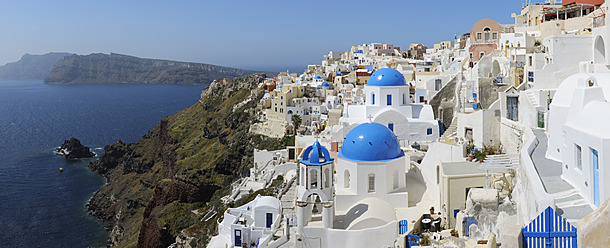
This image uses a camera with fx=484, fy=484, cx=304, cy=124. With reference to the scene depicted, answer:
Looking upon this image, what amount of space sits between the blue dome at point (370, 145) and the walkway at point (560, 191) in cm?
593

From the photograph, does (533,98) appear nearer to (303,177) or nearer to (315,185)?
(315,185)

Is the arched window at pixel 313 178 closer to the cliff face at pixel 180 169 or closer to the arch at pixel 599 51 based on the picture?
the arch at pixel 599 51

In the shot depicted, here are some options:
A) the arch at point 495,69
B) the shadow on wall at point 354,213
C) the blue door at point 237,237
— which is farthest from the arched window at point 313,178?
the arch at point 495,69

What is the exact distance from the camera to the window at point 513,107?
17.9m

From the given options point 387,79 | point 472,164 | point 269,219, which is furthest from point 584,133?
point 387,79

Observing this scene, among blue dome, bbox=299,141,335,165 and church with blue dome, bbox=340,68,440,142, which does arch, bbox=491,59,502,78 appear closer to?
church with blue dome, bbox=340,68,440,142

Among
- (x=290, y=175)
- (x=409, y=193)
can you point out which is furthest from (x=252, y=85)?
(x=409, y=193)

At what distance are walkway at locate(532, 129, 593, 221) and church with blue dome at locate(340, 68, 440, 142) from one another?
15.2 m

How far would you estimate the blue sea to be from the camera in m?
47.9

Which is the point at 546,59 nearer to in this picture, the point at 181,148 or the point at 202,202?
the point at 202,202

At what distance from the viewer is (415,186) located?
60.7 ft

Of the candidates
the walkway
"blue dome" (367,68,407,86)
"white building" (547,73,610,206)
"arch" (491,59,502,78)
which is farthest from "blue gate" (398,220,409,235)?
"arch" (491,59,502,78)

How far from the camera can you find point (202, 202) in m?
45.6

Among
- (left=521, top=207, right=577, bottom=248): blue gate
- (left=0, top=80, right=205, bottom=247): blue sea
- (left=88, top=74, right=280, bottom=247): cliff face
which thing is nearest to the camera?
(left=521, top=207, right=577, bottom=248): blue gate
